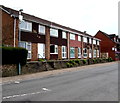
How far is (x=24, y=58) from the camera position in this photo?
1784 centimetres

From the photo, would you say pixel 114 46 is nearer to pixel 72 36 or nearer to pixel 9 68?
pixel 72 36

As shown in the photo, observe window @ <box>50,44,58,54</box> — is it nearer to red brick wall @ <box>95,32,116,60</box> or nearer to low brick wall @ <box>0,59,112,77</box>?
low brick wall @ <box>0,59,112,77</box>

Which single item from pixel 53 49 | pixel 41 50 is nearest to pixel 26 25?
pixel 41 50

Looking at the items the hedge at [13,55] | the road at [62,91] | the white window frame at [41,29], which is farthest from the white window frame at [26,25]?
the road at [62,91]

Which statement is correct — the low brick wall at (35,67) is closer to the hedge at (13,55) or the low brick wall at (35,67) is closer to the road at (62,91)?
the hedge at (13,55)

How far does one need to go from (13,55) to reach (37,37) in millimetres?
8444

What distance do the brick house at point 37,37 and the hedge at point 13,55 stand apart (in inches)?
154

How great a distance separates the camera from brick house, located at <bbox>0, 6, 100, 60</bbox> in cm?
2156

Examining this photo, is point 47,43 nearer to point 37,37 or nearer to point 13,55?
point 37,37

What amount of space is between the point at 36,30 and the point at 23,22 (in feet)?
8.74

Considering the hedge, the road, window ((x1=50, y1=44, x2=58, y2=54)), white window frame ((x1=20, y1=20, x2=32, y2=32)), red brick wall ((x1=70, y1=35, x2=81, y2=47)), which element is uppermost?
white window frame ((x1=20, y1=20, x2=32, y2=32))

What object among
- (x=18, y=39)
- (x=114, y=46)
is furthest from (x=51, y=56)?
(x=114, y=46)

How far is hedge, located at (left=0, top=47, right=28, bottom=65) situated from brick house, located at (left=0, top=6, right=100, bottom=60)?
3.91m

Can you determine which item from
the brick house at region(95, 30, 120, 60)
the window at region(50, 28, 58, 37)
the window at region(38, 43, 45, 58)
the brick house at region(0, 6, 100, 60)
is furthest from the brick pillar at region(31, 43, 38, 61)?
the brick house at region(95, 30, 120, 60)
